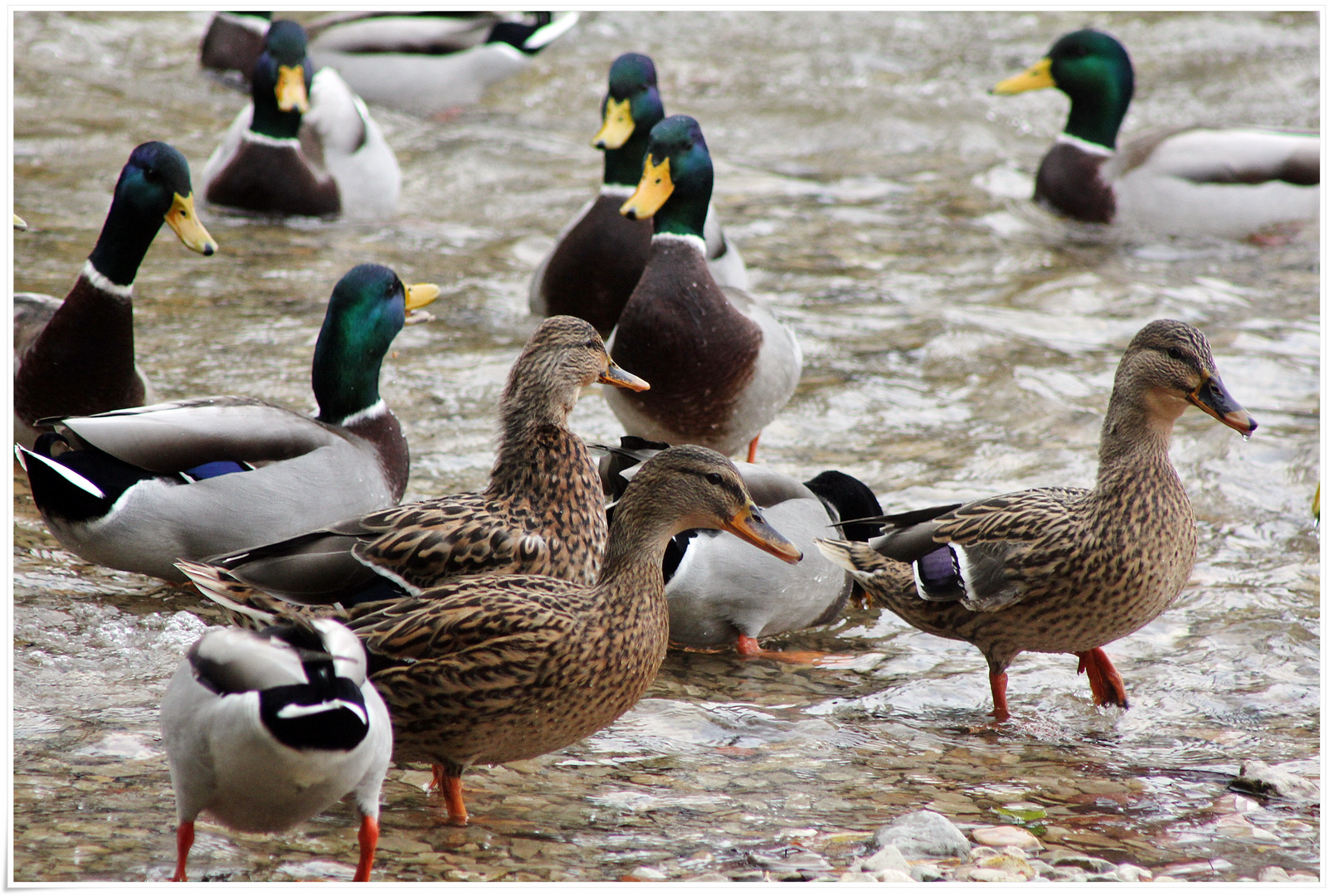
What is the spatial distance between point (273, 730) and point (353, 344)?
2305mm

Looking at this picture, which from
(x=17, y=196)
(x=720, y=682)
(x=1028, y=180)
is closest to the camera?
Result: (x=720, y=682)

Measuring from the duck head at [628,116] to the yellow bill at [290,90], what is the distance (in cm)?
211

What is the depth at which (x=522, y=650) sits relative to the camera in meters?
3.02

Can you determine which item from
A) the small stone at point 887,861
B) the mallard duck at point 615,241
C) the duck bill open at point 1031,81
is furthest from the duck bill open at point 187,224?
the duck bill open at point 1031,81

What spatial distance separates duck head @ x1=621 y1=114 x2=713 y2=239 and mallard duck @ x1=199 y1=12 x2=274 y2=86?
6139 millimetres

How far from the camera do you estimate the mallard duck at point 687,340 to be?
5.30m

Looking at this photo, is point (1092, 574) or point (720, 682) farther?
point (720, 682)

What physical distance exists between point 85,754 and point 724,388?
281cm

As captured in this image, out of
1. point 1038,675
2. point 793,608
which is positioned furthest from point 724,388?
point 1038,675

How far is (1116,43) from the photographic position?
9.13 meters

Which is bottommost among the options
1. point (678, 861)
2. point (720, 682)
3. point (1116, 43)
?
point (720, 682)

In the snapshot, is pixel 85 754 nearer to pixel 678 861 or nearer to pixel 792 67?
pixel 678 861

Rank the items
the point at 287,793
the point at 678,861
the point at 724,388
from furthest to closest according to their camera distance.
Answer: the point at 724,388 < the point at 678,861 < the point at 287,793

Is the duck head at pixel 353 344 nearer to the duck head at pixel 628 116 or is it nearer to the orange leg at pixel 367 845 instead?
the orange leg at pixel 367 845
